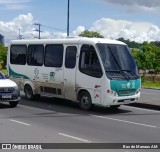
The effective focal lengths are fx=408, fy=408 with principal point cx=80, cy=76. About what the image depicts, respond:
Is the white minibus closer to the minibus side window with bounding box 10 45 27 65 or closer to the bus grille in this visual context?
the bus grille

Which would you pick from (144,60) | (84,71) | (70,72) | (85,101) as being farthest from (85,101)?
(144,60)

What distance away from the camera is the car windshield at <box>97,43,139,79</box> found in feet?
48.0

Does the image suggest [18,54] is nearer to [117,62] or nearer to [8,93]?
[8,93]

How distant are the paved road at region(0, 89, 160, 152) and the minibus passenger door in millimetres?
596

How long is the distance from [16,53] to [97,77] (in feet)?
20.2

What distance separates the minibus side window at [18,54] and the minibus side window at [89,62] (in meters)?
4.35

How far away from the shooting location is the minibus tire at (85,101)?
15.2 meters

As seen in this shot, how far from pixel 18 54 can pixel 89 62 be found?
5.38 metres

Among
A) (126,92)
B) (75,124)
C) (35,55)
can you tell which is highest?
(35,55)

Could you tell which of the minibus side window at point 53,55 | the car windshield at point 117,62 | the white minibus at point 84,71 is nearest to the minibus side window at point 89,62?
the white minibus at point 84,71

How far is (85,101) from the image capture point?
15.4 metres

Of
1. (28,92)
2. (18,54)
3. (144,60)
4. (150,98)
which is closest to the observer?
(28,92)

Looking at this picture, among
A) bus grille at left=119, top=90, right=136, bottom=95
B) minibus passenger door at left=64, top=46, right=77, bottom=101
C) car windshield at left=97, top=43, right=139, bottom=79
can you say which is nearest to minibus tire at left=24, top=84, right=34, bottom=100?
minibus passenger door at left=64, top=46, right=77, bottom=101

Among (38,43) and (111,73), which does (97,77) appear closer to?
(111,73)
